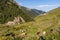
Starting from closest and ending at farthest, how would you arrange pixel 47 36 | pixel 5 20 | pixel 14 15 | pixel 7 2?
pixel 47 36 < pixel 5 20 < pixel 14 15 < pixel 7 2

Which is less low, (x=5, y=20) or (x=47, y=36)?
(x=47, y=36)

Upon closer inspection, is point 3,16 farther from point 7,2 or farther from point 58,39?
point 58,39

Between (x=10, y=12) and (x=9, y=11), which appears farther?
(x=9, y=11)

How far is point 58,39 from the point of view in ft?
92.2

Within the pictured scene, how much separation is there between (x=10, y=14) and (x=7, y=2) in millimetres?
18755

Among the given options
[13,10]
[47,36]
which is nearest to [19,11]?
[13,10]

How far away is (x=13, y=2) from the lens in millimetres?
136500

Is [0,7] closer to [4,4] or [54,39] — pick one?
[4,4]

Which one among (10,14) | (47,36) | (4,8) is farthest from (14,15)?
(47,36)

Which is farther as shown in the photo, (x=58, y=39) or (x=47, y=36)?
Result: (x=47, y=36)

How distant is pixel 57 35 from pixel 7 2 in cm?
10715

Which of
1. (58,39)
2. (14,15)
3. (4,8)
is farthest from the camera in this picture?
(4,8)

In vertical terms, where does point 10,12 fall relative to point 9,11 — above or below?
below

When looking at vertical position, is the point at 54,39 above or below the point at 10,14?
above
